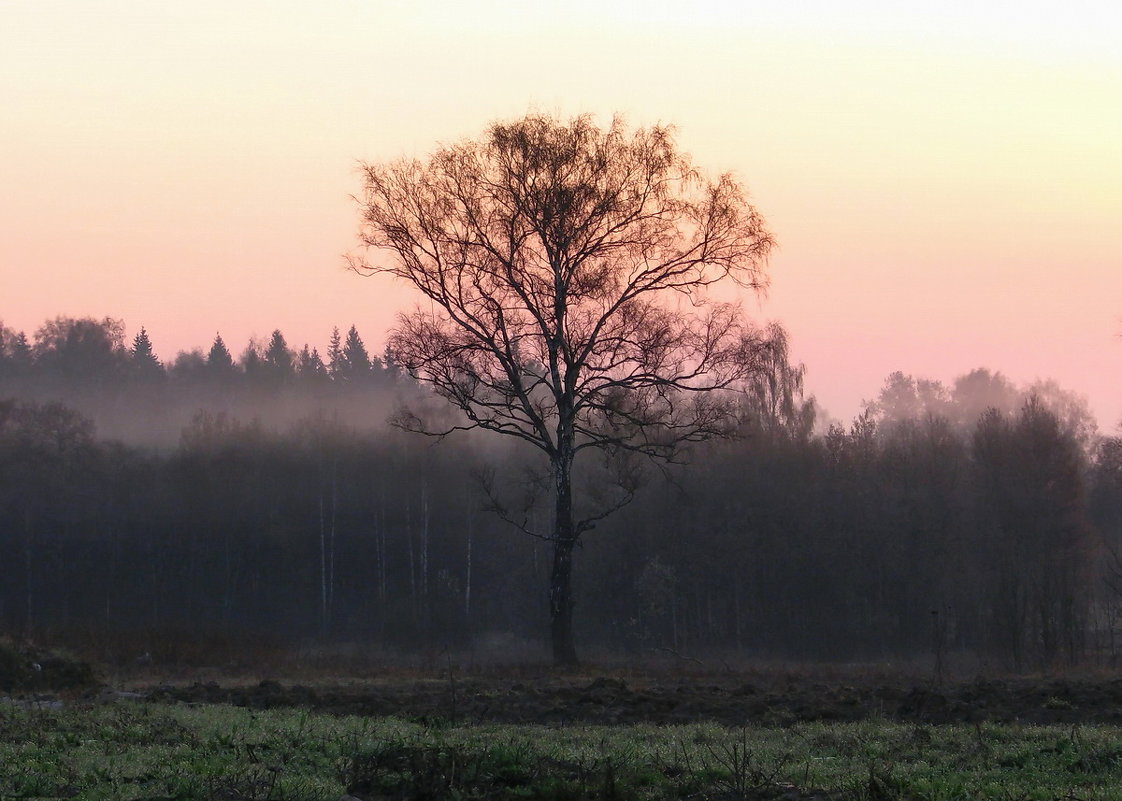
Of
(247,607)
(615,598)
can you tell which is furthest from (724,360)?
(247,607)

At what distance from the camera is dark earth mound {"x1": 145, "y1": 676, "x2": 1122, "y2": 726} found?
14789 mm

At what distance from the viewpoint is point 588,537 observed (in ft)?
193

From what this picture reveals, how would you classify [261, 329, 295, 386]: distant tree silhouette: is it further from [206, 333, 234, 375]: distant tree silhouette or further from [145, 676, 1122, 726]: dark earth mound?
[145, 676, 1122, 726]: dark earth mound

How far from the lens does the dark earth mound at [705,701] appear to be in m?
14.8

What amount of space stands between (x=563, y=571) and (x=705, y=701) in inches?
465

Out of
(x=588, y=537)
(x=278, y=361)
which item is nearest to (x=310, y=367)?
(x=278, y=361)

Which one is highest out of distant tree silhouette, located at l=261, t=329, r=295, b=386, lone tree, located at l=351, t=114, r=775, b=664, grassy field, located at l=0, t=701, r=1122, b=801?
distant tree silhouette, located at l=261, t=329, r=295, b=386

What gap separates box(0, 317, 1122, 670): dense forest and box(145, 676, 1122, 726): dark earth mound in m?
15.2

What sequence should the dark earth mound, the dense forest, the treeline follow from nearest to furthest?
the dark earth mound, the dense forest, the treeline

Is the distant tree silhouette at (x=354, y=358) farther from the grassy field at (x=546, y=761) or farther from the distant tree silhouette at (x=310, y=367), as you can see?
the grassy field at (x=546, y=761)

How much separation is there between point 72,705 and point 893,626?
41367mm

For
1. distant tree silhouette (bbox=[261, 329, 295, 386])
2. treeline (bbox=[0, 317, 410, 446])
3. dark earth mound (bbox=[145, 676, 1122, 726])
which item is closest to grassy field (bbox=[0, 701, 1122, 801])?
dark earth mound (bbox=[145, 676, 1122, 726])

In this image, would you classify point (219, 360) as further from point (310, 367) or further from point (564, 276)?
point (564, 276)

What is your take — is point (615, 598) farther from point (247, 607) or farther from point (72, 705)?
point (72, 705)
